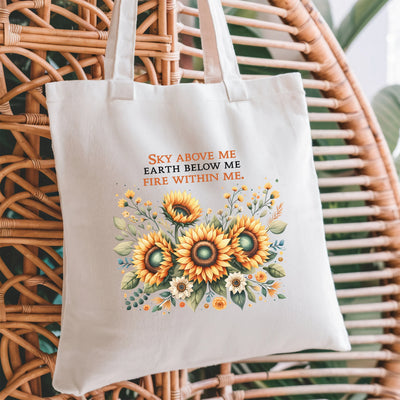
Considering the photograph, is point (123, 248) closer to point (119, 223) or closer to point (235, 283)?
point (119, 223)

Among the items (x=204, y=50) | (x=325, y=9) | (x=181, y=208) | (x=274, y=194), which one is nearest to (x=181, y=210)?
(x=181, y=208)

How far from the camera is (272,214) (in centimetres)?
44

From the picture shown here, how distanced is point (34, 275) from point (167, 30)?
0.37 metres

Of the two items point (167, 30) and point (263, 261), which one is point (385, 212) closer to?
point (263, 261)

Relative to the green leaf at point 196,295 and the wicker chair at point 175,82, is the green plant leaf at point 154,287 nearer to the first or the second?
the green leaf at point 196,295

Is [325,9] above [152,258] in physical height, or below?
above

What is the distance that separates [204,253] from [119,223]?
0.10 metres

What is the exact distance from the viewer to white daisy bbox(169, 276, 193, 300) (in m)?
0.42

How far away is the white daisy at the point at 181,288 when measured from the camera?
420mm

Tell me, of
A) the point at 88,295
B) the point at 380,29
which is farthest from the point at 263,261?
the point at 380,29

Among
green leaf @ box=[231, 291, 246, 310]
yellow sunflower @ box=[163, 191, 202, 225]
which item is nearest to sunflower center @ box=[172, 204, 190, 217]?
yellow sunflower @ box=[163, 191, 202, 225]

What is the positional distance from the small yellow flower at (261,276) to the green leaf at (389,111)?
0.48m

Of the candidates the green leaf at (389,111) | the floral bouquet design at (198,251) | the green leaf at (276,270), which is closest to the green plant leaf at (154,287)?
the floral bouquet design at (198,251)

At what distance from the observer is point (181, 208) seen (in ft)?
1.40
